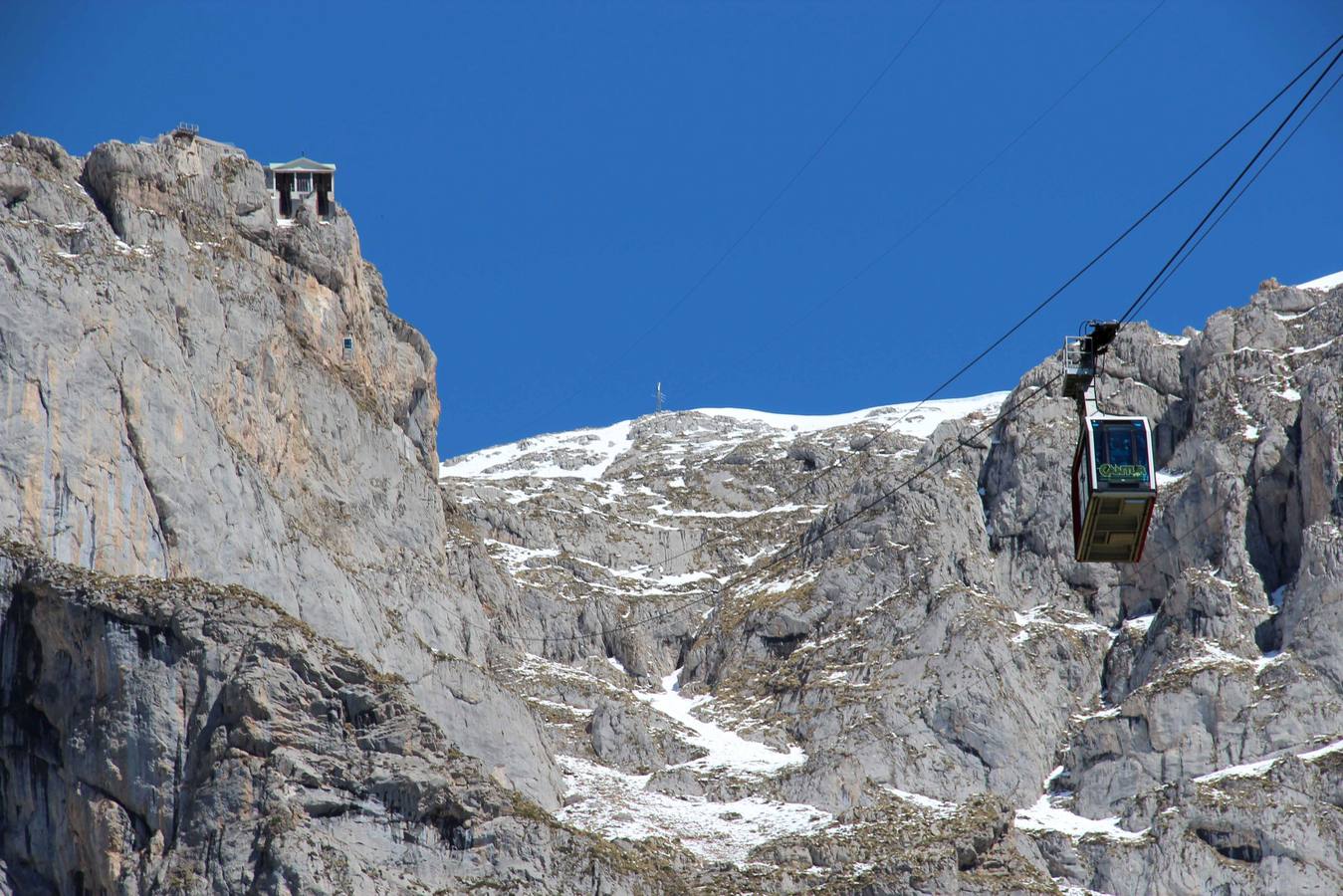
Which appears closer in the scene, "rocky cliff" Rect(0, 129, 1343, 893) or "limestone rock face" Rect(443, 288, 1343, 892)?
"rocky cliff" Rect(0, 129, 1343, 893)

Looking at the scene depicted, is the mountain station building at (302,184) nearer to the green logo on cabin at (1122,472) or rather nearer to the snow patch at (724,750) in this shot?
the snow patch at (724,750)

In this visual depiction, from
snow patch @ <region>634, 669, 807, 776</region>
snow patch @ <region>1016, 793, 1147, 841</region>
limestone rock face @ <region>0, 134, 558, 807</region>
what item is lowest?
snow patch @ <region>1016, 793, 1147, 841</region>

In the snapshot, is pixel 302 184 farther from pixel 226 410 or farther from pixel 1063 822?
pixel 1063 822

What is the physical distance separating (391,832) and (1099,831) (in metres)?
52.7

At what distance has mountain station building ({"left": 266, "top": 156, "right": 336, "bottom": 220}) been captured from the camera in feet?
534

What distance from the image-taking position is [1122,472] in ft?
216

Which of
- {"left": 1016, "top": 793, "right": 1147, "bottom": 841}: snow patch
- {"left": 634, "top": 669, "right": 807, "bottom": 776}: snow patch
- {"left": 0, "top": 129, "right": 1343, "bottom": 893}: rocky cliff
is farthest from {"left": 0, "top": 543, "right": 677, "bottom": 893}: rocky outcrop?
{"left": 1016, "top": 793, "right": 1147, "bottom": 841}: snow patch

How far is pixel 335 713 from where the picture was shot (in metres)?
104

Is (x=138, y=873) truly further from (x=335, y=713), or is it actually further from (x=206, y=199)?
(x=206, y=199)

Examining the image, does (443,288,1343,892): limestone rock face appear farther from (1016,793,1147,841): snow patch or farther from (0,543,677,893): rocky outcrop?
(0,543,677,893): rocky outcrop

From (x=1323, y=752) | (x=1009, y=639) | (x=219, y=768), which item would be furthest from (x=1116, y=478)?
(x=1009, y=639)

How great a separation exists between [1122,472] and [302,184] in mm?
108808

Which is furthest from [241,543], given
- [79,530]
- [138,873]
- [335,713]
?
[138,873]

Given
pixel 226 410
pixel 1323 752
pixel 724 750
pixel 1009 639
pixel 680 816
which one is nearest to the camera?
pixel 226 410
